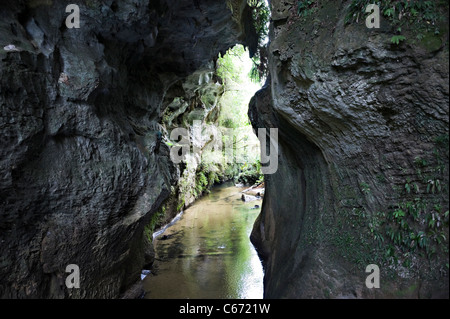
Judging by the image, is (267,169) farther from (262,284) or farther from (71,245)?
(71,245)

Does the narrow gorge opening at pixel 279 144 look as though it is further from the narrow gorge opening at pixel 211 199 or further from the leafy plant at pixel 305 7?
the narrow gorge opening at pixel 211 199

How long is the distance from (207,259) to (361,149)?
235 inches

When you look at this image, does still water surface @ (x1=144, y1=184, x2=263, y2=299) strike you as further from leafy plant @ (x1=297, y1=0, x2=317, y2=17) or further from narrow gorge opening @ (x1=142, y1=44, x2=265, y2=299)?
leafy plant @ (x1=297, y1=0, x2=317, y2=17)

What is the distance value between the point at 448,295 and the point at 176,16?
23.9ft

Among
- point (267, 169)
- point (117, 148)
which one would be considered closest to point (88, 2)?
point (117, 148)

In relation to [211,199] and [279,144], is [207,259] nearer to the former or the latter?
[279,144]

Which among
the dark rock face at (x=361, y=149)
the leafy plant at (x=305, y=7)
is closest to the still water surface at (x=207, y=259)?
the dark rock face at (x=361, y=149)

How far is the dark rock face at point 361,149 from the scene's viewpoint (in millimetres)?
3361

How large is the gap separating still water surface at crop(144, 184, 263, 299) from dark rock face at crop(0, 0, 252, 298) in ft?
3.78

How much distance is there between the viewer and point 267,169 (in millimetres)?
8484

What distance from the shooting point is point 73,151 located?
485cm

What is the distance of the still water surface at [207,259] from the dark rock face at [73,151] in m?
1.15

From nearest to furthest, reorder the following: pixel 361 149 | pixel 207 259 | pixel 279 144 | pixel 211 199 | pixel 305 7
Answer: pixel 361 149, pixel 305 7, pixel 279 144, pixel 207 259, pixel 211 199

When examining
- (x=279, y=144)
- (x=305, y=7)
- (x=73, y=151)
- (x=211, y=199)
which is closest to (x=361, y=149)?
(x=305, y=7)
